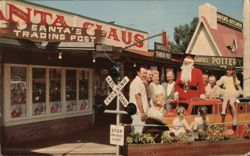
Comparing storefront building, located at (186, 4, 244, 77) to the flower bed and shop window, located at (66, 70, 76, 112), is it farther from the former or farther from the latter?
the flower bed

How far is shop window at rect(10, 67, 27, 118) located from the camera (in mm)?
12281

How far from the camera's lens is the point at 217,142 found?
10.8 meters

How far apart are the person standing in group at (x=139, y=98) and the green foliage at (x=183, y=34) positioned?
181ft

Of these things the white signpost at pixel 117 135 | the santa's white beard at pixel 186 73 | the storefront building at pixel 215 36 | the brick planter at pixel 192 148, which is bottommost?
the brick planter at pixel 192 148

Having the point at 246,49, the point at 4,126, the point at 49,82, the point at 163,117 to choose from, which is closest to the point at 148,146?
the point at 163,117

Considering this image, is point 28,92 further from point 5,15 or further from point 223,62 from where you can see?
point 223,62

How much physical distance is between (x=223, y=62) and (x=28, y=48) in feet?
54.7

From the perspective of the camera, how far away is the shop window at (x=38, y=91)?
13.3 m

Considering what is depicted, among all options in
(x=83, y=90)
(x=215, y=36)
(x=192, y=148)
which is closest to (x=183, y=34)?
(x=215, y=36)

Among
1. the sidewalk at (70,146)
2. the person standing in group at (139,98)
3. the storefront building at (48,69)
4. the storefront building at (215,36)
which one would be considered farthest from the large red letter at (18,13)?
the storefront building at (215,36)

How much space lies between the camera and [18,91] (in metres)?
12.6

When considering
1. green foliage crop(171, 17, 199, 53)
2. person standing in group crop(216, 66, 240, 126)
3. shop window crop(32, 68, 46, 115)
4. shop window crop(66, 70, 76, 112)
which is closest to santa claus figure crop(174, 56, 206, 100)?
person standing in group crop(216, 66, 240, 126)

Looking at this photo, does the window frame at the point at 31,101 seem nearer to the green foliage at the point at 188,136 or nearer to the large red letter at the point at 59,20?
the large red letter at the point at 59,20

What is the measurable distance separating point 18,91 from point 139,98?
4.48 m
